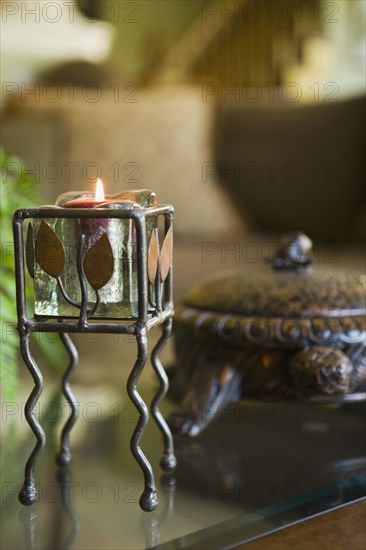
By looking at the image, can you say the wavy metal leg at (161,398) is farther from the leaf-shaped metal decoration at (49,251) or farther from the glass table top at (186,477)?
the leaf-shaped metal decoration at (49,251)

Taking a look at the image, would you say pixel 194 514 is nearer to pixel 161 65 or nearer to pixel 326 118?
pixel 326 118

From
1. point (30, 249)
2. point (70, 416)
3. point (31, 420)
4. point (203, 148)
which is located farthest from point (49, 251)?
point (203, 148)

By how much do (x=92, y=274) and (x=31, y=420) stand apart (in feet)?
0.53

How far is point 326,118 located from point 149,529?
6.28 feet

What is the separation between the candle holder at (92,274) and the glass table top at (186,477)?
4cm

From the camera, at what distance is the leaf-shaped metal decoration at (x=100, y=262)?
72cm

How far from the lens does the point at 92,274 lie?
2.39 feet

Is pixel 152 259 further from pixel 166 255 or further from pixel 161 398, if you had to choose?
pixel 161 398

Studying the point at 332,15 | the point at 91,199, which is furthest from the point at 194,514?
the point at 332,15

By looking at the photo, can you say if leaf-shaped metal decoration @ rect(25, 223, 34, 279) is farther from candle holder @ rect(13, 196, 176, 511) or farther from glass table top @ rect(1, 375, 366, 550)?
glass table top @ rect(1, 375, 366, 550)

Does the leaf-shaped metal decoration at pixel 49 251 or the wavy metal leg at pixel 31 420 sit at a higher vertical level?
the leaf-shaped metal decoration at pixel 49 251

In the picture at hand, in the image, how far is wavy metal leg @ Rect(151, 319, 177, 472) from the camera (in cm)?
88

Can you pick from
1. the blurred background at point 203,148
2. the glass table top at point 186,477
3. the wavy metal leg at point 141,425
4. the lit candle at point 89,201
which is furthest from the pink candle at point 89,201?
the blurred background at point 203,148

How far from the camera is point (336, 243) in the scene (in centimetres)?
243
